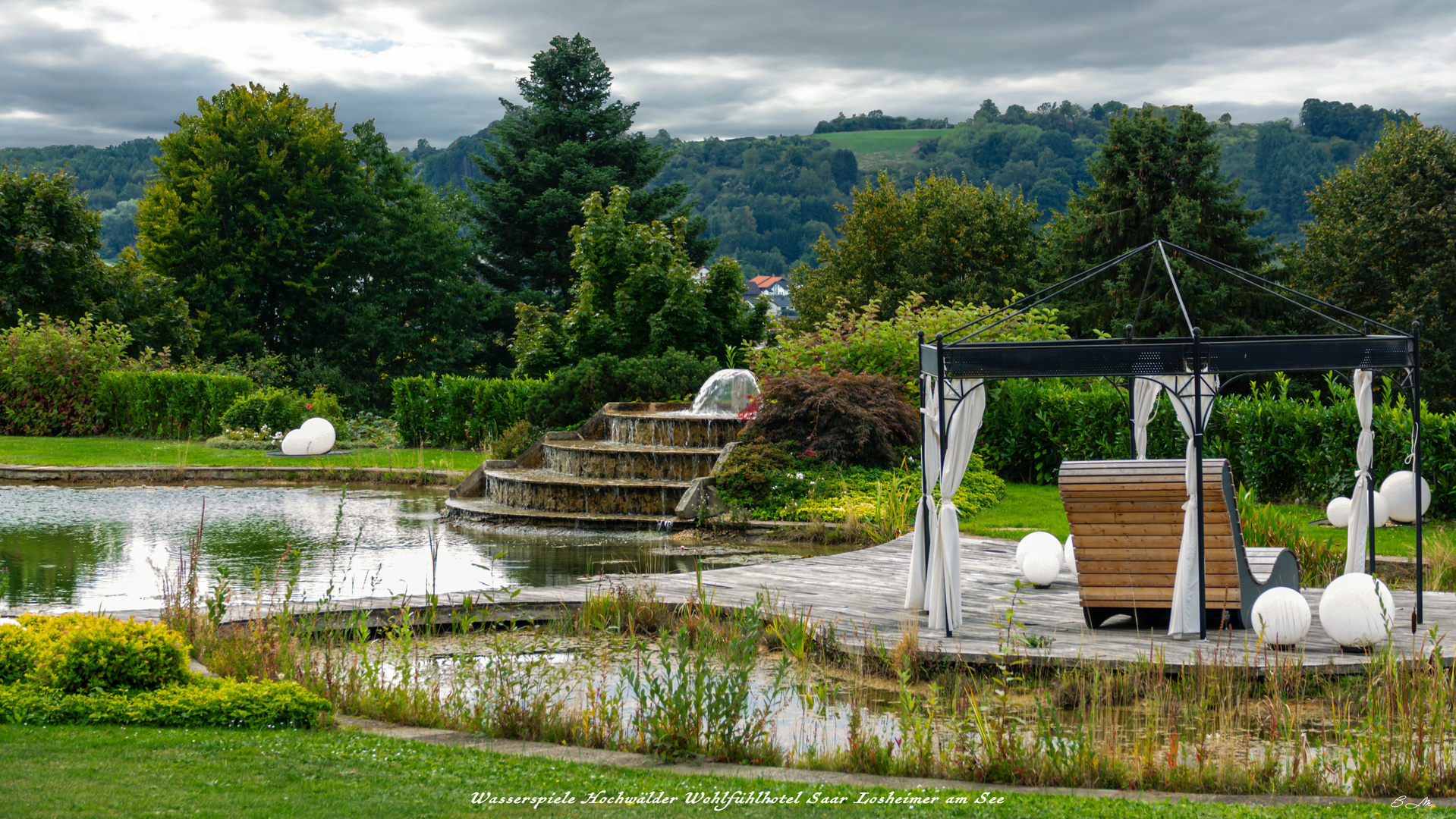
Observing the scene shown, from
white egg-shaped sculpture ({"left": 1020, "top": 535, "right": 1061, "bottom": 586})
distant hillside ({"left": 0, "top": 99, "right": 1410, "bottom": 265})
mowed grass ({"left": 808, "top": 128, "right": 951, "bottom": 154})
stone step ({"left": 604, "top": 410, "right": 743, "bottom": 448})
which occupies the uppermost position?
mowed grass ({"left": 808, "top": 128, "right": 951, "bottom": 154})

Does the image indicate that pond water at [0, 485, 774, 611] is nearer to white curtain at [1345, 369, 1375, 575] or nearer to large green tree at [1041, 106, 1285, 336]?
white curtain at [1345, 369, 1375, 575]

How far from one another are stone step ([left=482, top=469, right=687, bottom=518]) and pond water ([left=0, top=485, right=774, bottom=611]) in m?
0.82

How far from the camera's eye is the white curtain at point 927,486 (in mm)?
6887

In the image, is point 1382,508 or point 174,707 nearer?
point 174,707

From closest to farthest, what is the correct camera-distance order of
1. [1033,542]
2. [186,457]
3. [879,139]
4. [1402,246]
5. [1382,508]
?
[1033,542] → [1382,508] → [186,457] → [1402,246] → [879,139]

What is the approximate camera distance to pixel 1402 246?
90.0ft

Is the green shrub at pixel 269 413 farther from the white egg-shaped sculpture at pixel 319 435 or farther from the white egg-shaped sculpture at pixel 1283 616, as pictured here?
the white egg-shaped sculpture at pixel 1283 616

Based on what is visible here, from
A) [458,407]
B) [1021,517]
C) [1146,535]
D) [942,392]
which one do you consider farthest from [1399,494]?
[458,407]

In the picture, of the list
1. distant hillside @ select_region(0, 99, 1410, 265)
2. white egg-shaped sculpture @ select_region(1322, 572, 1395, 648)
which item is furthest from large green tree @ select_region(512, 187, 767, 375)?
distant hillside @ select_region(0, 99, 1410, 265)

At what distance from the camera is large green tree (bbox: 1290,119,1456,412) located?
2592 centimetres

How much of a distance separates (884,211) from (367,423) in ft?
66.9

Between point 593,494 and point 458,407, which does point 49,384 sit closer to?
point 458,407

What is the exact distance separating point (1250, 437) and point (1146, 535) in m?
7.14

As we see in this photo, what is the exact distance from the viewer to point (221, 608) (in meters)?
5.80
